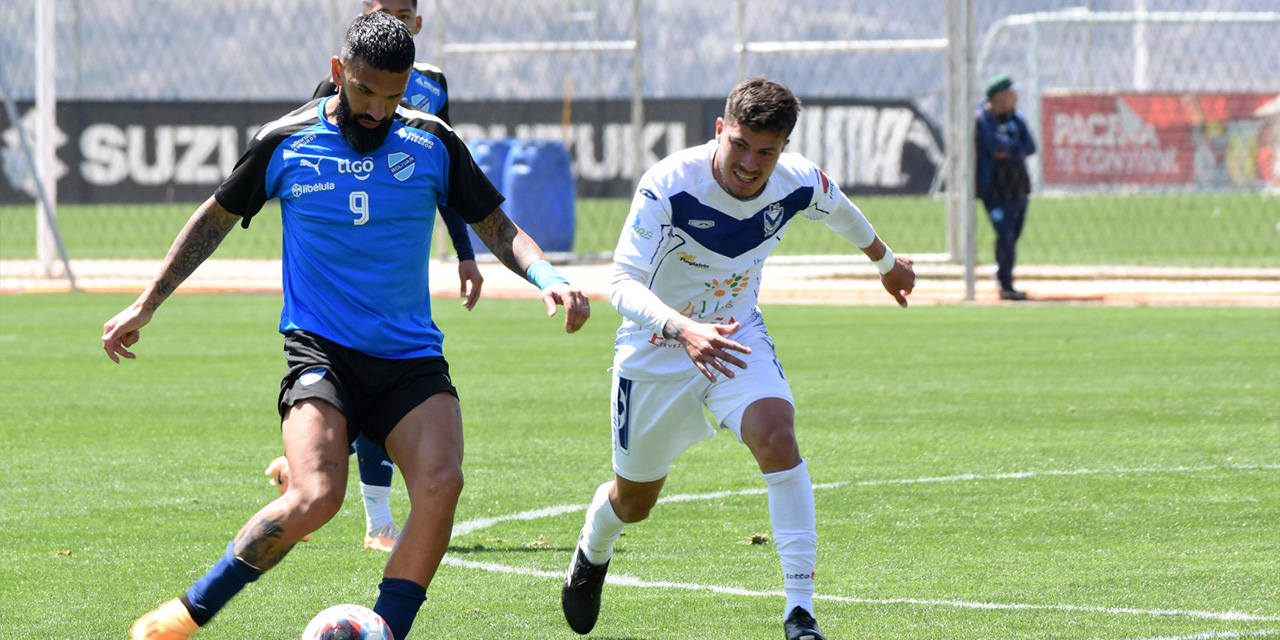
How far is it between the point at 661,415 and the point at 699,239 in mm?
583

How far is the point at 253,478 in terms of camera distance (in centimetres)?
817

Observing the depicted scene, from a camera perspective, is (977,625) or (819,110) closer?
(977,625)

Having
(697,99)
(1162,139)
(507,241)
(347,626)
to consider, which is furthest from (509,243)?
(1162,139)

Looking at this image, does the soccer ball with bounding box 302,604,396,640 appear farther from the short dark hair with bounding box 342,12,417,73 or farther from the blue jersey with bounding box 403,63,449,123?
the blue jersey with bounding box 403,63,449,123

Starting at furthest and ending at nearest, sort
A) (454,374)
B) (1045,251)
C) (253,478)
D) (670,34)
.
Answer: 1. (670,34)
2. (1045,251)
3. (454,374)
4. (253,478)

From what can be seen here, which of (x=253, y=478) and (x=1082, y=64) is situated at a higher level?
(x=253, y=478)

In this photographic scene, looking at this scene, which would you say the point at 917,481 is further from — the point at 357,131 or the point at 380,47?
the point at 380,47

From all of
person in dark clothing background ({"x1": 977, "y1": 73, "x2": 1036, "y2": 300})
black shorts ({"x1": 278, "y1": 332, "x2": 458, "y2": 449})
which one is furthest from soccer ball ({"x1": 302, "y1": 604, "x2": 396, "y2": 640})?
person in dark clothing background ({"x1": 977, "y1": 73, "x2": 1036, "y2": 300})

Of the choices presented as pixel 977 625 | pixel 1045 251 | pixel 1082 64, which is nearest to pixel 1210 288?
pixel 1045 251

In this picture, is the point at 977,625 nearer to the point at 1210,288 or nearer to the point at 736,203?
the point at 736,203

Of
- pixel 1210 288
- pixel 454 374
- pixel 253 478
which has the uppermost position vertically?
pixel 253 478

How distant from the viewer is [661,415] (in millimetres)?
5676

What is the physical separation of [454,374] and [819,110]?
62.0ft

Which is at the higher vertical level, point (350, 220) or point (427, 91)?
point (350, 220)
